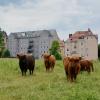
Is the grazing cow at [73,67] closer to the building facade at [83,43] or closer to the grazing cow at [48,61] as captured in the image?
the grazing cow at [48,61]

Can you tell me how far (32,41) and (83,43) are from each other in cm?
3926

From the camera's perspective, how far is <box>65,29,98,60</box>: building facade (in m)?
118

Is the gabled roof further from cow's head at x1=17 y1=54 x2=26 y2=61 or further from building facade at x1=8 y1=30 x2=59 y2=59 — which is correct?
cow's head at x1=17 y1=54 x2=26 y2=61

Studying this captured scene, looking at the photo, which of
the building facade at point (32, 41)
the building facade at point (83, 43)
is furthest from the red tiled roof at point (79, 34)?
the building facade at point (32, 41)

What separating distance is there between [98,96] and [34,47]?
143 meters

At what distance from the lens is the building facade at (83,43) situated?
118 metres

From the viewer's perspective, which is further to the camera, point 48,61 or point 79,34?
point 79,34

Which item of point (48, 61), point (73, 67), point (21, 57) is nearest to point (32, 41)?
point (48, 61)

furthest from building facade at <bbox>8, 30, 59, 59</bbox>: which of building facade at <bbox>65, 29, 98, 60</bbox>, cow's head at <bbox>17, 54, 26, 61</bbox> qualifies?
cow's head at <bbox>17, 54, 26, 61</bbox>

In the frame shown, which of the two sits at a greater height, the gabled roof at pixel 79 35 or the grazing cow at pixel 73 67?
the gabled roof at pixel 79 35

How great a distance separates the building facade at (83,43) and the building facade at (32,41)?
21.8m

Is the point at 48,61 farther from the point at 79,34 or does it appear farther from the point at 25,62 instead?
the point at 79,34

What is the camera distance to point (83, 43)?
121 m

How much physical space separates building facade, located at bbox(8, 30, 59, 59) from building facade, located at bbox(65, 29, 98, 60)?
71.4 ft
